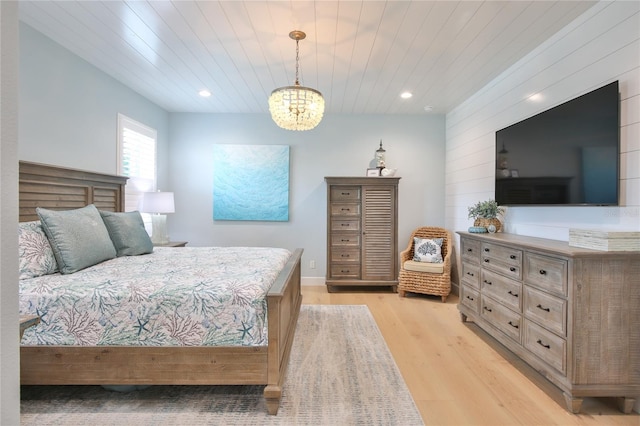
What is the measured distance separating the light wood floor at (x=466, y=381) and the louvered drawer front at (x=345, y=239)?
Result: 47.8 inches

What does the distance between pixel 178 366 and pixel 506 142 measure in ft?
10.6

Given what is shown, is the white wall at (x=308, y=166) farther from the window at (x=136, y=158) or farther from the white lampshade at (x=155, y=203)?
the white lampshade at (x=155, y=203)

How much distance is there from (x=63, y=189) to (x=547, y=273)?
381cm

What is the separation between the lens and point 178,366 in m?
1.85

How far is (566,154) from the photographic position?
7.89 feet

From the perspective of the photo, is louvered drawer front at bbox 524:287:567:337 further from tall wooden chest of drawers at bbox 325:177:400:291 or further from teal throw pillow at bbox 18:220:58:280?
teal throw pillow at bbox 18:220:58:280

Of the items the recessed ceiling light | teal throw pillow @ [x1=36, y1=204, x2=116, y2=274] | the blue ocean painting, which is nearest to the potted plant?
the recessed ceiling light

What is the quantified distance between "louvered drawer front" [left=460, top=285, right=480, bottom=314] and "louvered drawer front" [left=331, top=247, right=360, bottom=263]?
1.56m

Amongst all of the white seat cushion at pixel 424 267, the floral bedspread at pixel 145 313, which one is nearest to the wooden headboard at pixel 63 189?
the floral bedspread at pixel 145 313

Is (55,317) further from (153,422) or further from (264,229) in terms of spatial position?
(264,229)

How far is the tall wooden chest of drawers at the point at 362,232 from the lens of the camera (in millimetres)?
4543

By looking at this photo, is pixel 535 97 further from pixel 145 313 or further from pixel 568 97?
pixel 145 313

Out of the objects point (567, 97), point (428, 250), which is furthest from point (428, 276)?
point (567, 97)

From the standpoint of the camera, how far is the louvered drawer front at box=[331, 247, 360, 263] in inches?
181
